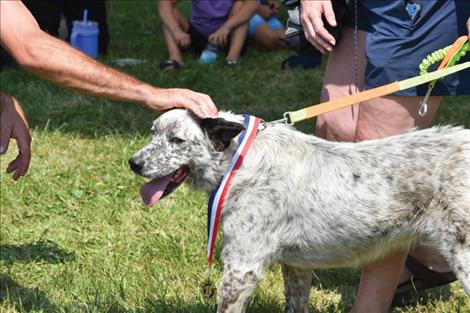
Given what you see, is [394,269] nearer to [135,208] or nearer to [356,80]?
[356,80]

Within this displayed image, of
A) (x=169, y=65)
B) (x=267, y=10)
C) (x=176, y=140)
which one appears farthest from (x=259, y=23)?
(x=176, y=140)

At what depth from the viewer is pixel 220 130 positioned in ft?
10.2

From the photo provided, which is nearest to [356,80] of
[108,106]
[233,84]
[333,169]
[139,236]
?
[333,169]

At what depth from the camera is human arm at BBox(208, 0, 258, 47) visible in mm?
8406

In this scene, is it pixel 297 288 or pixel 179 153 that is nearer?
pixel 179 153

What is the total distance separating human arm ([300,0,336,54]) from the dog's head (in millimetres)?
648

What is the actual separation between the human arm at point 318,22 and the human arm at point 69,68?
60 centimetres

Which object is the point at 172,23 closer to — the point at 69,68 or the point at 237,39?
the point at 237,39

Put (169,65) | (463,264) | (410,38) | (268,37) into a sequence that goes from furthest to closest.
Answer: (268,37) → (169,65) → (410,38) → (463,264)

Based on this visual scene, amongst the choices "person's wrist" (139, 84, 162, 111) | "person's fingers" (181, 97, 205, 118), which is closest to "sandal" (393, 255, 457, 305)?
"person's fingers" (181, 97, 205, 118)

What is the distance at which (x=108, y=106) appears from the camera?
6.81 metres

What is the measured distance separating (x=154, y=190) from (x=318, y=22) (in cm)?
101

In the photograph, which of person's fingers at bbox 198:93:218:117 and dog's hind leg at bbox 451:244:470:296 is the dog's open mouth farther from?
dog's hind leg at bbox 451:244:470:296

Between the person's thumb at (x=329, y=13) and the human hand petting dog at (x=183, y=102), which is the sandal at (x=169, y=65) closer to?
the person's thumb at (x=329, y=13)
